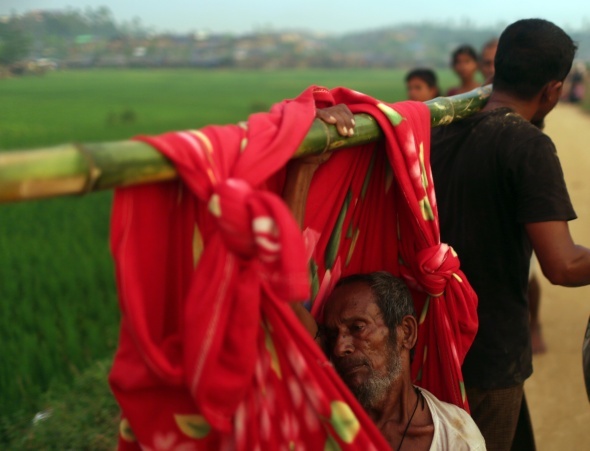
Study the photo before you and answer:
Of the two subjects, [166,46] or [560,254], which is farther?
[166,46]

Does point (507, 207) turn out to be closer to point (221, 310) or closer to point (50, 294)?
point (221, 310)

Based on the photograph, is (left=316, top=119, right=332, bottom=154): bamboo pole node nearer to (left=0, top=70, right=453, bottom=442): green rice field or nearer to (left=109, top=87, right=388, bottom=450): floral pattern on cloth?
(left=109, top=87, right=388, bottom=450): floral pattern on cloth

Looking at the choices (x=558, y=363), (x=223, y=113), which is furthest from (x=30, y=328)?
(x=223, y=113)

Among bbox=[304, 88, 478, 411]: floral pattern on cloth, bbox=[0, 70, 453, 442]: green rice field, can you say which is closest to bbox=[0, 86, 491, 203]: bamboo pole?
bbox=[304, 88, 478, 411]: floral pattern on cloth

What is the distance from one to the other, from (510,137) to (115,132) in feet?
54.5

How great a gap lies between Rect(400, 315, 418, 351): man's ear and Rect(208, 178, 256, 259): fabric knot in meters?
0.88

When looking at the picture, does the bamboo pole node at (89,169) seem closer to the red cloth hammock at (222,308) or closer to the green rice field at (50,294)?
the red cloth hammock at (222,308)

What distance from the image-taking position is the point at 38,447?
3.64m

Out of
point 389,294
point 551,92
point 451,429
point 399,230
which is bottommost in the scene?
point 451,429

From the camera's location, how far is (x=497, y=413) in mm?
2572

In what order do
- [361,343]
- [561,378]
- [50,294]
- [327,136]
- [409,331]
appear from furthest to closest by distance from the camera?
1. [50,294]
2. [561,378]
3. [409,331]
4. [361,343]
5. [327,136]

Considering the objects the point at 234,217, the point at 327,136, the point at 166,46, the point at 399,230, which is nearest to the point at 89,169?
the point at 234,217

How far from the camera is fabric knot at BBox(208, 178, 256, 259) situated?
1.30 m

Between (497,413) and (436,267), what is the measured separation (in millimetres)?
786
